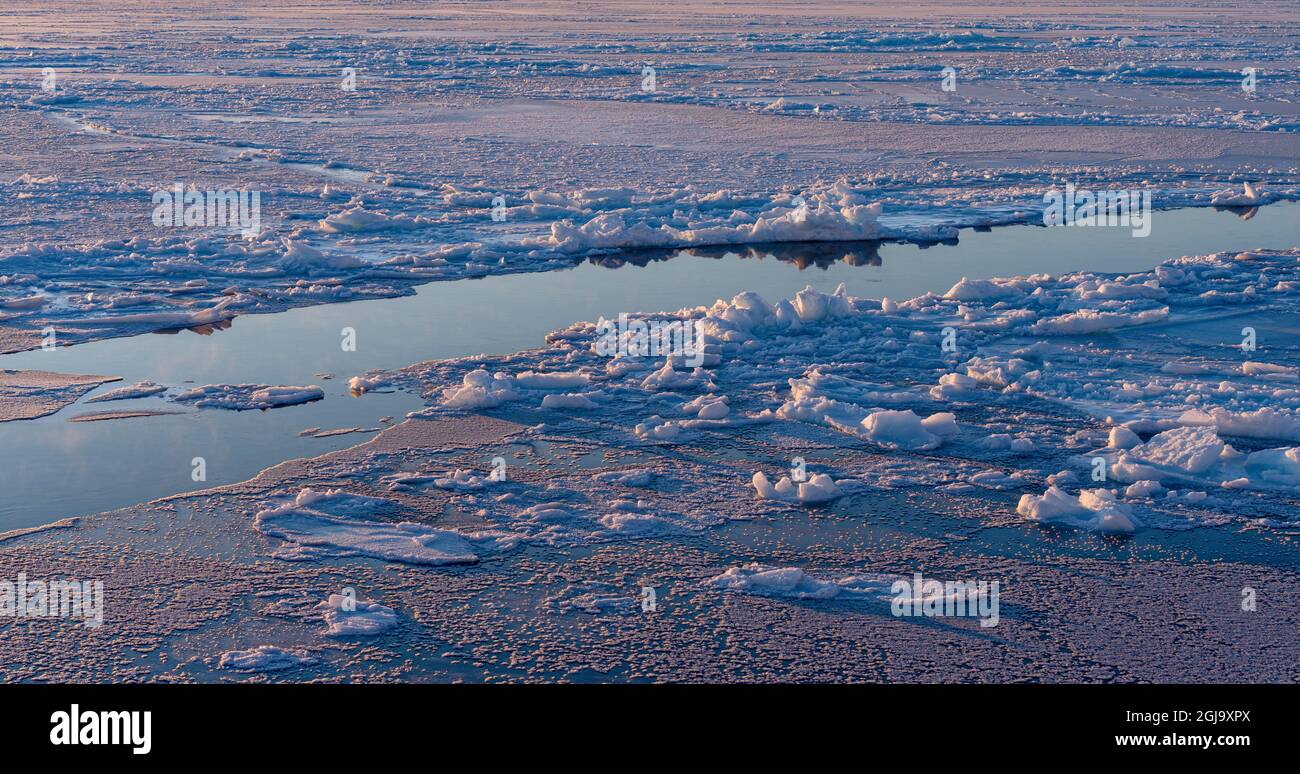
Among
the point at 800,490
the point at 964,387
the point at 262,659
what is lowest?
the point at 262,659

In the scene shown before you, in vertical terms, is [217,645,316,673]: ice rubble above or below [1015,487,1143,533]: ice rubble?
below

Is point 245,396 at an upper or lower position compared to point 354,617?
upper

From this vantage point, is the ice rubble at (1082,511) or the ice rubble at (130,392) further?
the ice rubble at (130,392)

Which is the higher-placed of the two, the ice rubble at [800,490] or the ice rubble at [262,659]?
the ice rubble at [800,490]

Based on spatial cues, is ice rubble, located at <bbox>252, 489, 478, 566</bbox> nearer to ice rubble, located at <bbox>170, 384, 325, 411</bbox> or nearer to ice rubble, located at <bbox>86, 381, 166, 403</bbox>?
ice rubble, located at <bbox>170, 384, 325, 411</bbox>

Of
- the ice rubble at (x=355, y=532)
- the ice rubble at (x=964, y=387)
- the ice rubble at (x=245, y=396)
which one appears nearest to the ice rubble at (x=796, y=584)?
the ice rubble at (x=964, y=387)

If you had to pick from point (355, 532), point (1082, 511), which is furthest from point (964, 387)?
point (355, 532)

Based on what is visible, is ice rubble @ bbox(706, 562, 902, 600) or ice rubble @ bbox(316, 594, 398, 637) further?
ice rubble @ bbox(706, 562, 902, 600)

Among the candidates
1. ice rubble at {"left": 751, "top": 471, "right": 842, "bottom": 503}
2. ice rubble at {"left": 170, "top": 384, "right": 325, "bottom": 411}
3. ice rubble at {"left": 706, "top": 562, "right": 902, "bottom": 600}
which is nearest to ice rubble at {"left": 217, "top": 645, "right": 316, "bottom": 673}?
ice rubble at {"left": 706, "top": 562, "right": 902, "bottom": 600}

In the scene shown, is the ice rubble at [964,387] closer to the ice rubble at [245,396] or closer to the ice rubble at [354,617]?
the ice rubble at [245,396]

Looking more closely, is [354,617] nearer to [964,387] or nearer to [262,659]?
[262,659]

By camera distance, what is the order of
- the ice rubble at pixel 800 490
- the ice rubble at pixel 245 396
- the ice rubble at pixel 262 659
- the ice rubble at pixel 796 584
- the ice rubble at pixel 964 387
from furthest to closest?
the ice rubble at pixel 245 396
the ice rubble at pixel 964 387
the ice rubble at pixel 800 490
the ice rubble at pixel 796 584
the ice rubble at pixel 262 659

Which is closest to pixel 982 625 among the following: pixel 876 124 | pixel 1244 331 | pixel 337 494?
pixel 337 494
